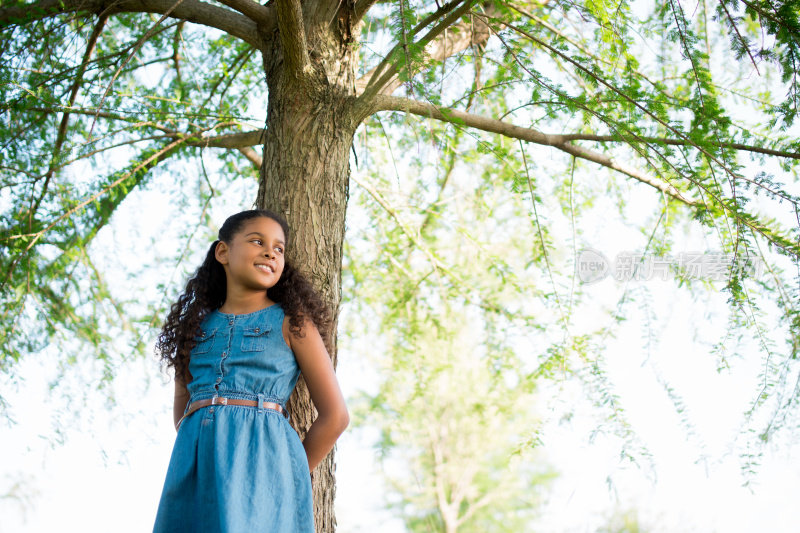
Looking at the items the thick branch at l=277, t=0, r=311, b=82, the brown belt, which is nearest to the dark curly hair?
the brown belt

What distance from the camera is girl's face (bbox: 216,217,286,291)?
6.20 feet

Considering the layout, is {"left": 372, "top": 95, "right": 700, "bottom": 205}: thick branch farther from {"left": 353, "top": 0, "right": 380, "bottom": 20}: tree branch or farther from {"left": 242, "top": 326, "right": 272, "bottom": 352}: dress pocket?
{"left": 242, "top": 326, "right": 272, "bottom": 352}: dress pocket

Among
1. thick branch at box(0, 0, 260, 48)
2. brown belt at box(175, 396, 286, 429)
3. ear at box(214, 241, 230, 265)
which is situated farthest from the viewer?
thick branch at box(0, 0, 260, 48)

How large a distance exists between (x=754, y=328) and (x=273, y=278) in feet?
4.57

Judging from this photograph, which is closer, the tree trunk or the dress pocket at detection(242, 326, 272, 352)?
the dress pocket at detection(242, 326, 272, 352)

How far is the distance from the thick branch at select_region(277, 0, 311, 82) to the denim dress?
2.37 ft

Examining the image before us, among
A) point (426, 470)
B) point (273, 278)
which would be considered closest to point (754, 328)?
point (273, 278)

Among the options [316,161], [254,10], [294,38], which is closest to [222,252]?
[316,161]

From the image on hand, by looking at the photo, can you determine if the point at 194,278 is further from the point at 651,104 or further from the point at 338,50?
the point at 651,104

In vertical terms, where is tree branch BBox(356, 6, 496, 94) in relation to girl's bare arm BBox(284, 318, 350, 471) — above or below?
above

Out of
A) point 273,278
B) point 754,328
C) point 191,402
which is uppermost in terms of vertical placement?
point 273,278

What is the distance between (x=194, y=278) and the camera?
213cm

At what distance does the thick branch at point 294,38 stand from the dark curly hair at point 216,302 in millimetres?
462

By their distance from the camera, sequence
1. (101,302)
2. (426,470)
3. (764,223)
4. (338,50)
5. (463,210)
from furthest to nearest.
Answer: (426,470) < (463,210) < (101,302) < (338,50) < (764,223)
